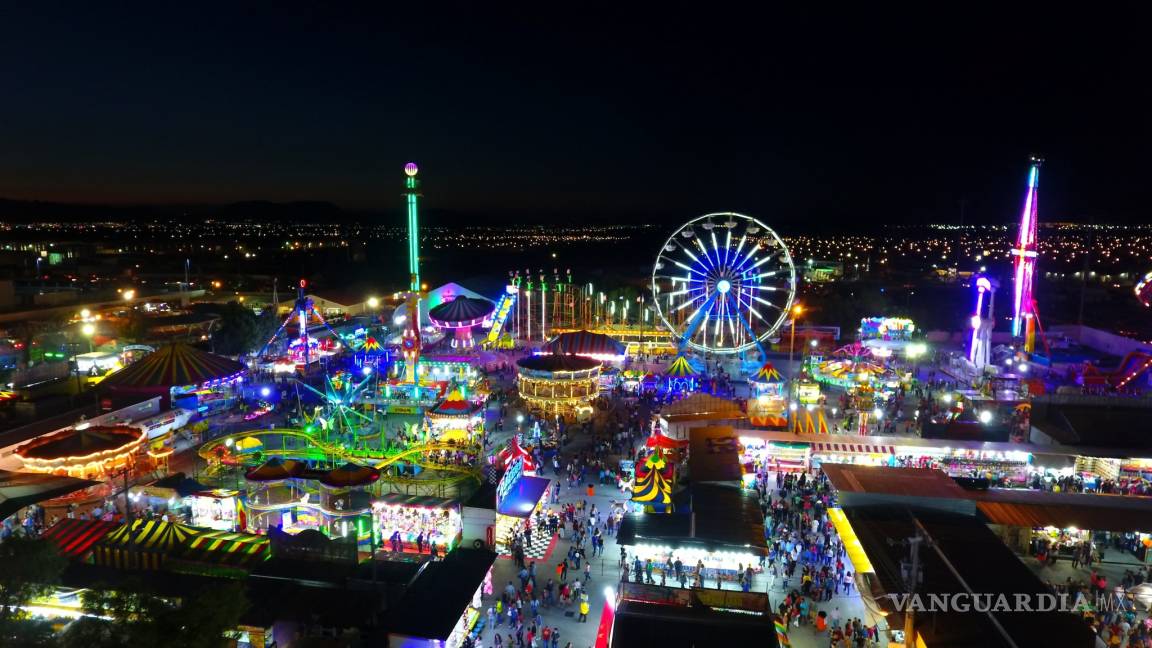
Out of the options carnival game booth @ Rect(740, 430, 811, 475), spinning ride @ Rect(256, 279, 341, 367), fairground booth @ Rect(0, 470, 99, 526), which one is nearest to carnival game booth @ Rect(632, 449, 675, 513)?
carnival game booth @ Rect(740, 430, 811, 475)

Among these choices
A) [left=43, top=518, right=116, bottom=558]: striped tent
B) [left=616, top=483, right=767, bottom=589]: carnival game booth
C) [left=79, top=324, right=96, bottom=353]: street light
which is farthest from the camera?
[left=79, top=324, right=96, bottom=353]: street light

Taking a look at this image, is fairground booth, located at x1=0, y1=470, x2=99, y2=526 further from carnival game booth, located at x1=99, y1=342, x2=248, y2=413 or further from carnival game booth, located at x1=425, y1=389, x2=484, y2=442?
carnival game booth, located at x1=425, y1=389, x2=484, y2=442

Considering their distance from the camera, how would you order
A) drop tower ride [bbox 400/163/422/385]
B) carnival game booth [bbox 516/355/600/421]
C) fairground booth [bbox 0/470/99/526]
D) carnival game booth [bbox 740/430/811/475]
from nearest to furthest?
fairground booth [bbox 0/470/99/526] < carnival game booth [bbox 740/430/811/475] < carnival game booth [bbox 516/355/600/421] < drop tower ride [bbox 400/163/422/385]

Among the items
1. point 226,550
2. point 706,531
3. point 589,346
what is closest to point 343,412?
point 226,550

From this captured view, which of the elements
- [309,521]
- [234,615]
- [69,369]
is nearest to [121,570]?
[309,521]

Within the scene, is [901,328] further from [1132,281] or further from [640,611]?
[1132,281]
